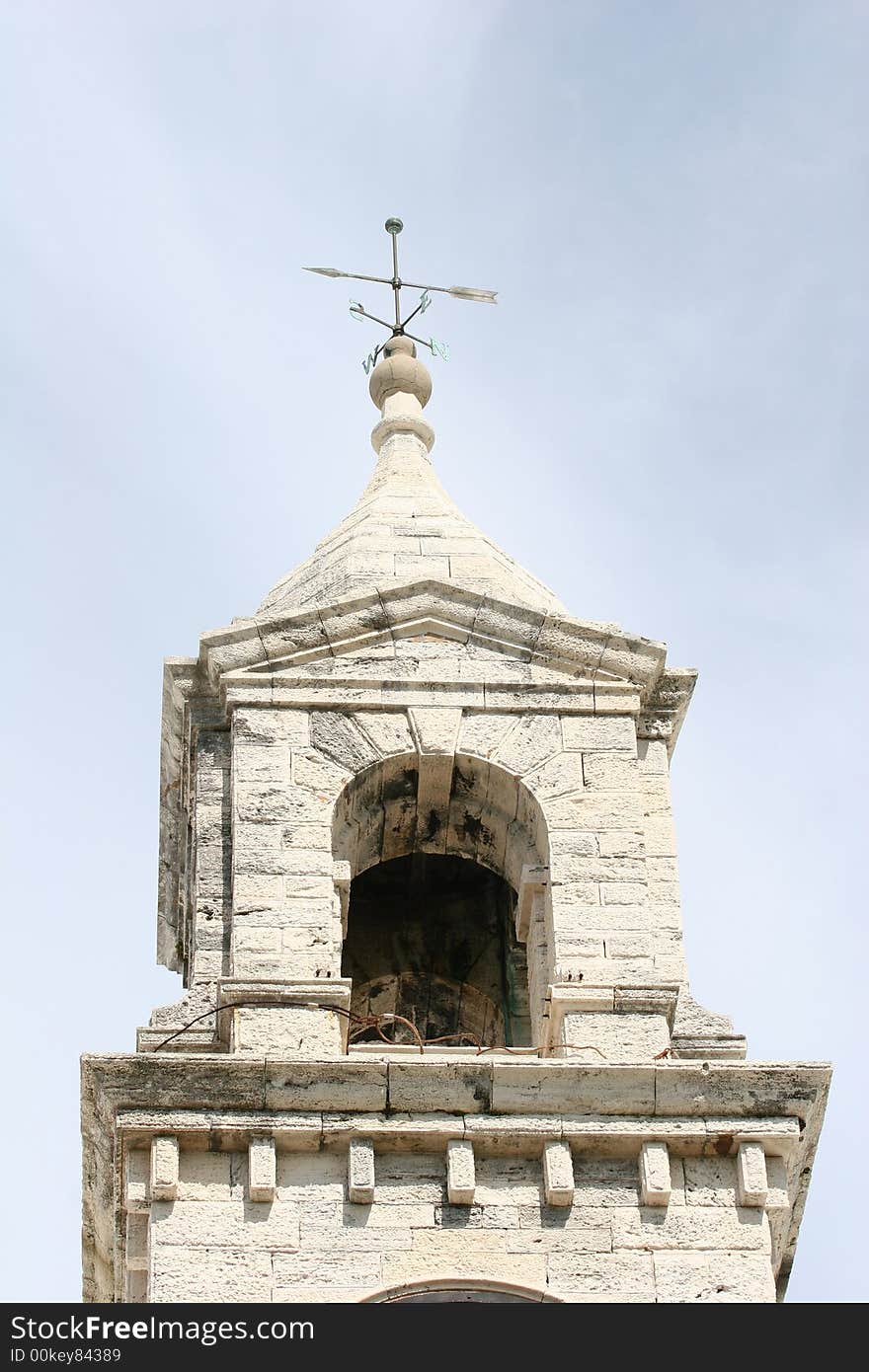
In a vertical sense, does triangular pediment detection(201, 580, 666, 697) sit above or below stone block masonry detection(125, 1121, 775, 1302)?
above

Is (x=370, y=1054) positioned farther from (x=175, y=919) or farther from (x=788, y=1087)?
(x=175, y=919)

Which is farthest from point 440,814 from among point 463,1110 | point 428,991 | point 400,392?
point 400,392

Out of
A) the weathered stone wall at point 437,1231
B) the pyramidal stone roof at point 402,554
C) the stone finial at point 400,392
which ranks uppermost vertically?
the stone finial at point 400,392

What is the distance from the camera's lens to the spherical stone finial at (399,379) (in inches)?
1101

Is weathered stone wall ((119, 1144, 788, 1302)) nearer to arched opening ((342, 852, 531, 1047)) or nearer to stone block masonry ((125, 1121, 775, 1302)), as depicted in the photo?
stone block masonry ((125, 1121, 775, 1302))

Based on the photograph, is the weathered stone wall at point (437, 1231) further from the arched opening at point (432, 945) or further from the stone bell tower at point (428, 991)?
the arched opening at point (432, 945)

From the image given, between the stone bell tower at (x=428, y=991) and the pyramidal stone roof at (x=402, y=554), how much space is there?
4 centimetres

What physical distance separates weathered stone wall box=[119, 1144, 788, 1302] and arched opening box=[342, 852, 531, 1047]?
4265 millimetres

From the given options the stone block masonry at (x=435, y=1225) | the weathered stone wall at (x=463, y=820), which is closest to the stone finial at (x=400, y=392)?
the weathered stone wall at (x=463, y=820)

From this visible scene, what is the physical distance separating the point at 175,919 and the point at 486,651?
2836mm

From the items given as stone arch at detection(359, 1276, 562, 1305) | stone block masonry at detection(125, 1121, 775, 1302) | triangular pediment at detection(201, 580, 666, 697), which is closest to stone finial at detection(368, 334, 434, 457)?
triangular pediment at detection(201, 580, 666, 697)

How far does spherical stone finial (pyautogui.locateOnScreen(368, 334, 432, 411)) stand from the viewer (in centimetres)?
2797

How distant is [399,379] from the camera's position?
91.8 ft
